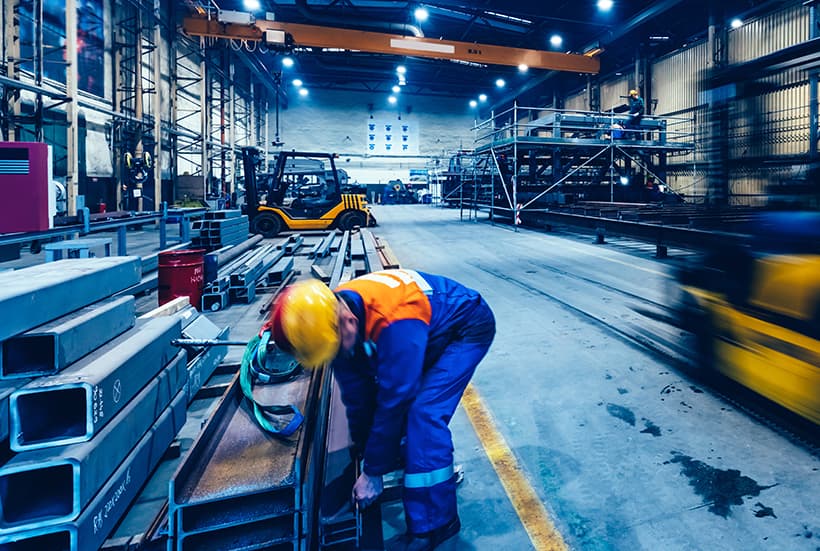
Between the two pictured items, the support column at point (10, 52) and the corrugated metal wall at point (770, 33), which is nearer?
the support column at point (10, 52)

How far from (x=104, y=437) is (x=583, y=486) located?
2086 mm

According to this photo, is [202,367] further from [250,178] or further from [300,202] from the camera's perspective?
[300,202]

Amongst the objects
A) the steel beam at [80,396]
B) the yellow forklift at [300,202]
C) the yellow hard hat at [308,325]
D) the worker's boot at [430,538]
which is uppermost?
the yellow forklift at [300,202]

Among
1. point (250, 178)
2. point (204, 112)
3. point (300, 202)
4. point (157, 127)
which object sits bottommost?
point (300, 202)

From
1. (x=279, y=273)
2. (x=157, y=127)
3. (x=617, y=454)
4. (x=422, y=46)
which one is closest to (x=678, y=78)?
(x=422, y=46)

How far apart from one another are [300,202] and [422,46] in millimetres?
9172

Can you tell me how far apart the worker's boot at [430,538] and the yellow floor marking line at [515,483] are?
1.04 ft

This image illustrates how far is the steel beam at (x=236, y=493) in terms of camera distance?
1.63 meters

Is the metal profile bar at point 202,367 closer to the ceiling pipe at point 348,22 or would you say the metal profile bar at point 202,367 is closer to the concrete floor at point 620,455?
the concrete floor at point 620,455

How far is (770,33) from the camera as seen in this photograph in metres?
14.4

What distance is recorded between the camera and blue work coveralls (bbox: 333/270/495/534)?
1.72 metres

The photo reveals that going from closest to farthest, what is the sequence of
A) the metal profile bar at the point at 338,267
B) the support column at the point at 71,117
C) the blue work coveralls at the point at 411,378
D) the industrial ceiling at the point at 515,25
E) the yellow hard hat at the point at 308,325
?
the yellow hard hat at the point at 308,325 → the blue work coveralls at the point at 411,378 → the metal profile bar at the point at 338,267 → the support column at the point at 71,117 → the industrial ceiling at the point at 515,25

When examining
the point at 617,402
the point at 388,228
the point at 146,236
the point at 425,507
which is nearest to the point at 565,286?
the point at 617,402

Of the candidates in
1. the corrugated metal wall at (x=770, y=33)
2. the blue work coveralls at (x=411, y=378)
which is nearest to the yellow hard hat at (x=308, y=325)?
the blue work coveralls at (x=411, y=378)
